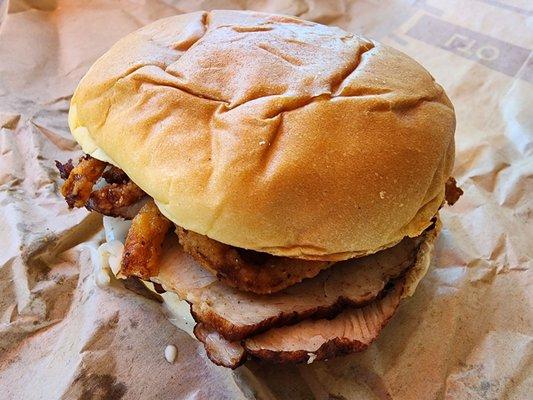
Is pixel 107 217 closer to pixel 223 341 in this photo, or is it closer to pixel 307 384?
pixel 223 341

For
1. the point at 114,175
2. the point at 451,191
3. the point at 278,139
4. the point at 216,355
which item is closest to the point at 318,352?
the point at 216,355

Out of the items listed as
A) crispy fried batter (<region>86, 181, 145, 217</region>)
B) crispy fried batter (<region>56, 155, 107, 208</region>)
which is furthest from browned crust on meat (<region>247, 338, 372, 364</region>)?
crispy fried batter (<region>56, 155, 107, 208</region>)

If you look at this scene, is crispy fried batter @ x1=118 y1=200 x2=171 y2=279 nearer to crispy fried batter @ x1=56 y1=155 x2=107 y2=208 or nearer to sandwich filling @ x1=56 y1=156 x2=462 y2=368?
sandwich filling @ x1=56 y1=156 x2=462 y2=368

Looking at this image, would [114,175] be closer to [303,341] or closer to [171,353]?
[171,353]

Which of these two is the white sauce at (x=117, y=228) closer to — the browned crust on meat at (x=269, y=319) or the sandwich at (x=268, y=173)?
the sandwich at (x=268, y=173)

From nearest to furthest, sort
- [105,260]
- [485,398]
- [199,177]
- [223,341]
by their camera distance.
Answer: [199,177]
[223,341]
[485,398]
[105,260]

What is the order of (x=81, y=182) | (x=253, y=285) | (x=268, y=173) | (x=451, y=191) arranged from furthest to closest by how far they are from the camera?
(x=451, y=191), (x=81, y=182), (x=253, y=285), (x=268, y=173)

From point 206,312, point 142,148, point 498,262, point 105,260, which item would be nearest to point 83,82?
point 142,148
